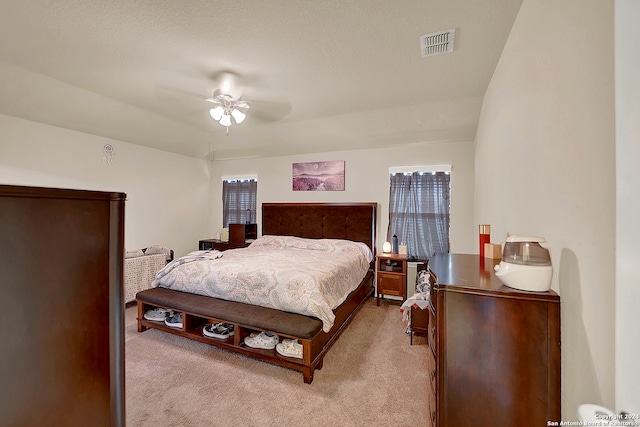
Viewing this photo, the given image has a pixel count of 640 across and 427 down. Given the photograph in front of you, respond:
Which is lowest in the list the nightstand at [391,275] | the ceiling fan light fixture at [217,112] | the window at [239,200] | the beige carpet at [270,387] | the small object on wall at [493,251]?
the beige carpet at [270,387]

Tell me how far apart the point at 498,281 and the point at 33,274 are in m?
1.70

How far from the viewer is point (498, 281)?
1255mm

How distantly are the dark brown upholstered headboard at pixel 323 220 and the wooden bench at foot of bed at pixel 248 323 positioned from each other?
1419 millimetres

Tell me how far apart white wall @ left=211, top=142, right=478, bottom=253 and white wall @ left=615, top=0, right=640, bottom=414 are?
3212mm

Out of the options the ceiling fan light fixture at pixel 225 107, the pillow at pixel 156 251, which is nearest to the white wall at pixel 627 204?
the ceiling fan light fixture at pixel 225 107

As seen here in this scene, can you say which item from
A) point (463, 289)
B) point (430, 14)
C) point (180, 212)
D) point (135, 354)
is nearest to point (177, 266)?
point (135, 354)

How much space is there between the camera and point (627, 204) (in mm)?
629

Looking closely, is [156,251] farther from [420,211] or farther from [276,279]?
[420,211]

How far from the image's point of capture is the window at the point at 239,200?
524 cm

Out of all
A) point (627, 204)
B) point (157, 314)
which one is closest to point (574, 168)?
point (627, 204)

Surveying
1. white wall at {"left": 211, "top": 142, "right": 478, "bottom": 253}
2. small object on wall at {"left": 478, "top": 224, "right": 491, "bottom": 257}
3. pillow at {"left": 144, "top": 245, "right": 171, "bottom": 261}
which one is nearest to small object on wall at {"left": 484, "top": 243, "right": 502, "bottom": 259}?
small object on wall at {"left": 478, "top": 224, "right": 491, "bottom": 257}

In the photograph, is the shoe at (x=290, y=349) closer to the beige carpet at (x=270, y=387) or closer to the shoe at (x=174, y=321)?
the beige carpet at (x=270, y=387)

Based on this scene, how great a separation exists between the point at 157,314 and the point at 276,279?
5.03ft

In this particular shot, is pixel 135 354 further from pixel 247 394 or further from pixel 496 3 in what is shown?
pixel 496 3
